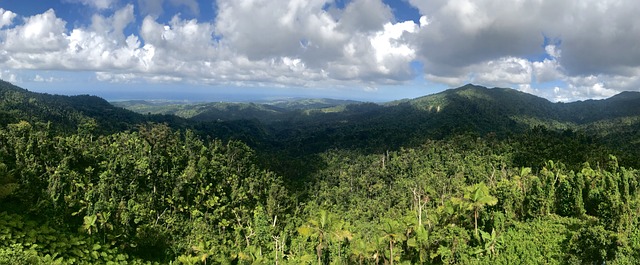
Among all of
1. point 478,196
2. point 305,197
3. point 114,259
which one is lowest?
point 305,197

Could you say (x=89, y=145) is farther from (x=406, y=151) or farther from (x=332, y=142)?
(x=332, y=142)

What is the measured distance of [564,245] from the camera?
3300 cm

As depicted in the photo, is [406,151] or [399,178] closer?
[399,178]

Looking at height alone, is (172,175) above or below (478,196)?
below

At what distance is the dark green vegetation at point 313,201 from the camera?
33094 millimetres

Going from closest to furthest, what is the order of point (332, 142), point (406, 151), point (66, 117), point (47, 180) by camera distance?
point (47, 180) → point (406, 151) → point (66, 117) → point (332, 142)

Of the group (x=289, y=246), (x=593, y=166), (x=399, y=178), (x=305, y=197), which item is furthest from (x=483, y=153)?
(x=289, y=246)

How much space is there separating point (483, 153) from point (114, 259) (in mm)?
97247

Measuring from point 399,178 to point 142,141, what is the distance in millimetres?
72199

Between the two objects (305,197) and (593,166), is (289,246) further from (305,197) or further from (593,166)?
(593,166)

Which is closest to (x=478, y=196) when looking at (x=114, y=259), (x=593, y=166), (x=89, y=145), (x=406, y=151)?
(x=114, y=259)

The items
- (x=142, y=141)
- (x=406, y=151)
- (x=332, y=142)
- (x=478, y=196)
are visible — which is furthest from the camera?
(x=332, y=142)

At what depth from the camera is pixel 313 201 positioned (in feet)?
341

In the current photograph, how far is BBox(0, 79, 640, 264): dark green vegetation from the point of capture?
33094 millimetres
